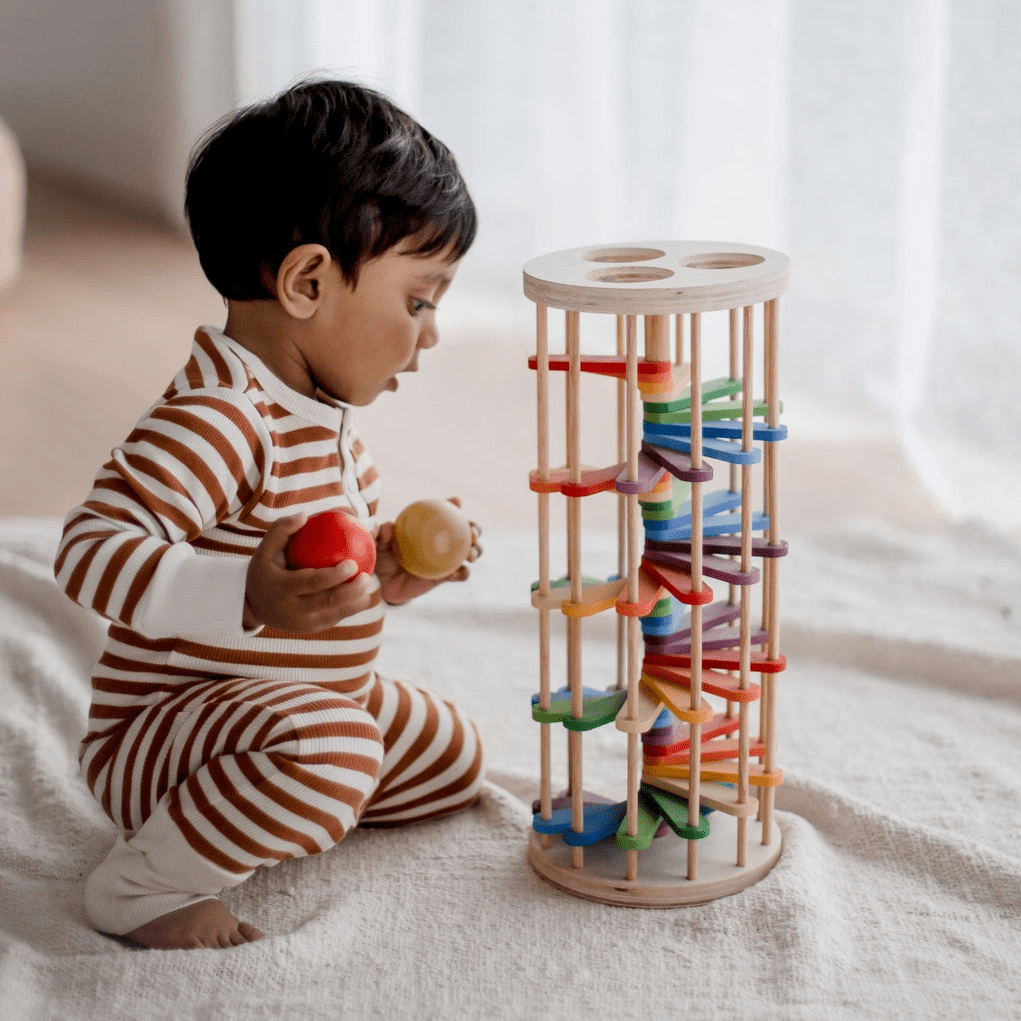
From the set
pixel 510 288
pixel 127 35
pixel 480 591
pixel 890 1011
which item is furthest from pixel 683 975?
pixel 127 35

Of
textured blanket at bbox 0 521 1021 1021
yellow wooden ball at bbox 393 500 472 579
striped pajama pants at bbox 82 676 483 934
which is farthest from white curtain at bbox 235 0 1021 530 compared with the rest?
striped pajama pants at bbox 82 676 483 934

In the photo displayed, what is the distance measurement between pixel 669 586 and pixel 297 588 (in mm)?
214

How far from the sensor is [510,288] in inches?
93.7

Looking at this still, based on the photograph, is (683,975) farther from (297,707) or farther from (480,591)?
(480,591)

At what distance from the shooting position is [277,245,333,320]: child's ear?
0.79m

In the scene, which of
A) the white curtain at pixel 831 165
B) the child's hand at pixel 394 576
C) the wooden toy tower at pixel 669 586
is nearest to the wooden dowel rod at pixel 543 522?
the wooden toy tower at pixel 669 586

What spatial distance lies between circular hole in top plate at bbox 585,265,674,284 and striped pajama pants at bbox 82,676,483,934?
0.29 meters

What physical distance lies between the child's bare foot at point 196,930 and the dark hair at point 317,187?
0.36 meters

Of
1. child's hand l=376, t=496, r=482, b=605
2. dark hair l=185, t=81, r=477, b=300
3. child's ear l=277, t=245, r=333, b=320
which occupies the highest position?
dark hair l=185, t=81, r=477, b=300

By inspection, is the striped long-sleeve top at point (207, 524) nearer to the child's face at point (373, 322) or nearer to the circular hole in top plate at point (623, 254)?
the child's face at point (373, 322)

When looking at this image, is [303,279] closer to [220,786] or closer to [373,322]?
[373,322]

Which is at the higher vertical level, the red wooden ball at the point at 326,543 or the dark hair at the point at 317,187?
the dark hair at the point at 317,187

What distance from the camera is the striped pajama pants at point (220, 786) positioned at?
0.78m

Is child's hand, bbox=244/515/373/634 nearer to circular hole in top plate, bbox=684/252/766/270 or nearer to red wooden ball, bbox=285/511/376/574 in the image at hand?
red wooden ball, bbox=285/511/376/574
